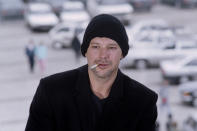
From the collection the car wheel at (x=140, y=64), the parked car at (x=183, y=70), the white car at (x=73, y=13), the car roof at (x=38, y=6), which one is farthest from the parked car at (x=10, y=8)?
the parked car at (x=183, y=70)

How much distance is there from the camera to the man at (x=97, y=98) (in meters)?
2.20

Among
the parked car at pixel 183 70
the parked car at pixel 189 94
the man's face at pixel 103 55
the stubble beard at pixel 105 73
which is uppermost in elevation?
the man's face at pixel 103 55

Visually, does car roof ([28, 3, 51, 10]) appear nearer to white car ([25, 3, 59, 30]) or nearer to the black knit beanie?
white car ([25, 3, 59, 30])

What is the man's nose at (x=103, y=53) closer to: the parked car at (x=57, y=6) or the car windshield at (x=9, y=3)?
the car windshield at (x=9, y=3)

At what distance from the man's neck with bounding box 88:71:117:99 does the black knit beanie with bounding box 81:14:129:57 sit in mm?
115

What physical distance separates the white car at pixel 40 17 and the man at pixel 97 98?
32187mm

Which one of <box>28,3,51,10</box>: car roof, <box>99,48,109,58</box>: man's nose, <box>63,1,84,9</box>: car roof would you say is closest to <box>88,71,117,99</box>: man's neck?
<box>99,48,109,58</box>: man's nose

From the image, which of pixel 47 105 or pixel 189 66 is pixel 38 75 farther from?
pixel 47 105

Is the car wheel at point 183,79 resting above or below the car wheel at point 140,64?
below

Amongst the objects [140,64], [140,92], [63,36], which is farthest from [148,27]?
[140,92]

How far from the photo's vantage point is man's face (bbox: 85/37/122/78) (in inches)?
86.0

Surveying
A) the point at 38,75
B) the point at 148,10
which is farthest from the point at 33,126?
the point at 148,10

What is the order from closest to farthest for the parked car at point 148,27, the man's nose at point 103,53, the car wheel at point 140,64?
1. the man's nose at point 103,53
2. the car wheel at point 140,64
3. the parked car at point 148,27

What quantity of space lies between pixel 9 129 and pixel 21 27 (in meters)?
20.9
